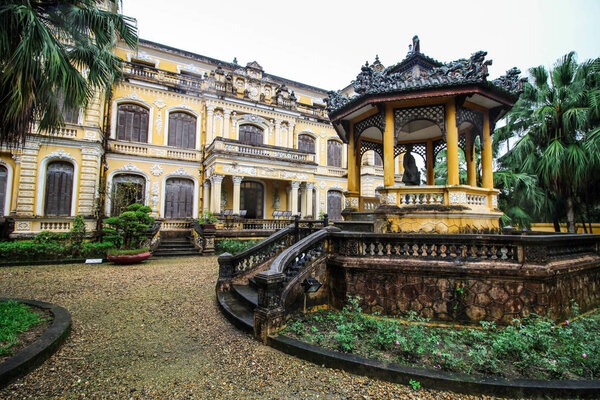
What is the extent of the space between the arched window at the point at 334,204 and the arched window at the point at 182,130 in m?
11.4

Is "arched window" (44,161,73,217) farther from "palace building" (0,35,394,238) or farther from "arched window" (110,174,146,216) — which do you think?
"arched window" (110,174,146,216)

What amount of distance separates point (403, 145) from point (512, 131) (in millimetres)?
8709

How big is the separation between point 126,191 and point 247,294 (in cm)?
1359

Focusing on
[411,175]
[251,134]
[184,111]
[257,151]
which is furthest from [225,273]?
[184,111]

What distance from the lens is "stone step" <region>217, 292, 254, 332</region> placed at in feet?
14.3

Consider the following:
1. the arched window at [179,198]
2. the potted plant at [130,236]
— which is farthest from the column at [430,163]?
the arched window at [179,198]

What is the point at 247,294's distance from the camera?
5613 mm

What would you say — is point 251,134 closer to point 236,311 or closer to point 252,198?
point 252,198

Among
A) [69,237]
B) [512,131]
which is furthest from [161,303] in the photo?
[512,131]

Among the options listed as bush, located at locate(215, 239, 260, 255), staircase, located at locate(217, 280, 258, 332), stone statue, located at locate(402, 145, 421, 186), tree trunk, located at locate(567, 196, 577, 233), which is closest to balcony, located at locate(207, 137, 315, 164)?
bush, located at locate(215, 239, 260, 255)

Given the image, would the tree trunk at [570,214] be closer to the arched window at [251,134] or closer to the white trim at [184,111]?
the arched window at [251,134]

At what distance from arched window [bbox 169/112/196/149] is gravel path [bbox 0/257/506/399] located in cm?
1354

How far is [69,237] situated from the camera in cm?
1229

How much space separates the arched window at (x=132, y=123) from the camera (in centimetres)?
1680
